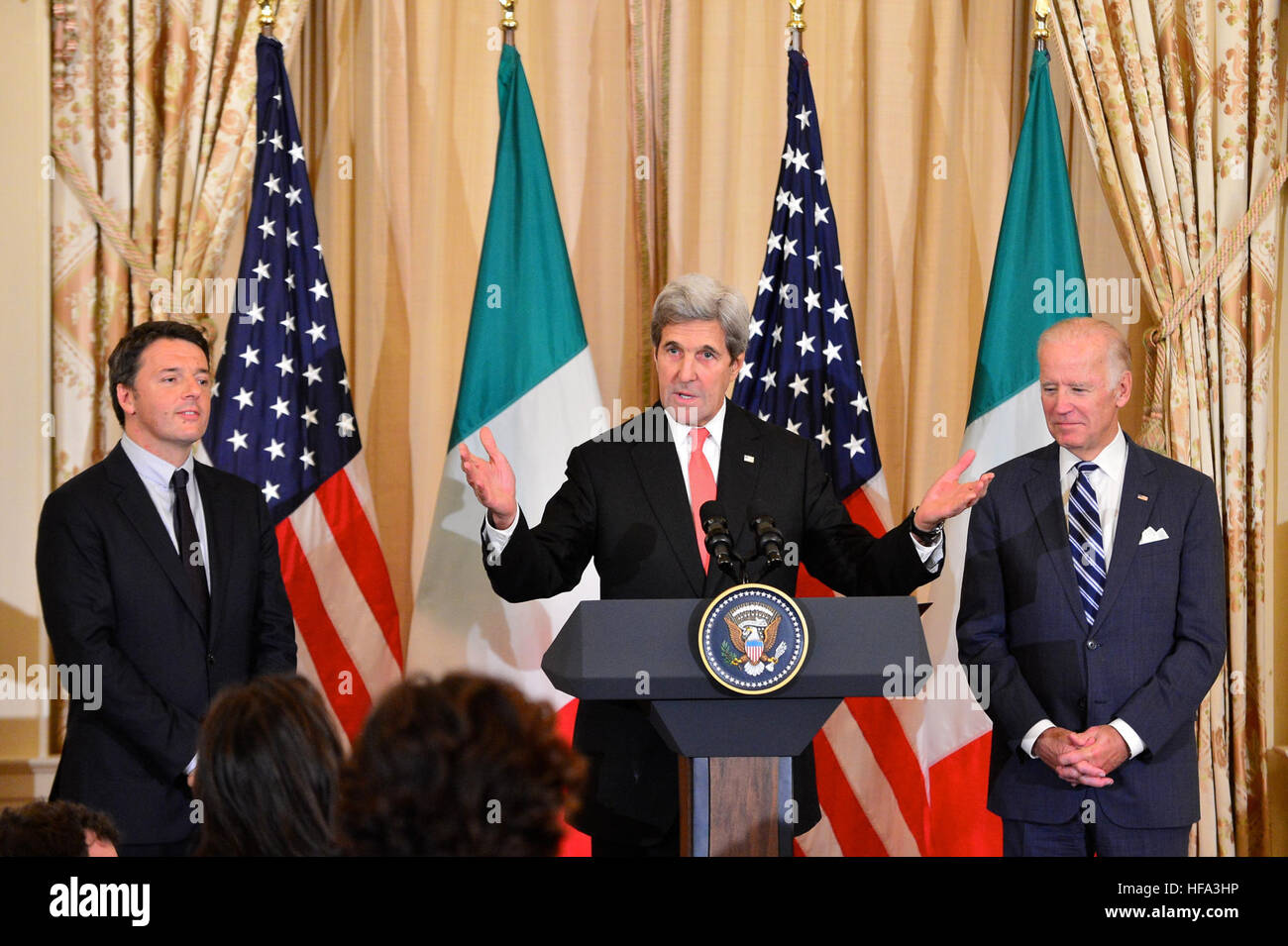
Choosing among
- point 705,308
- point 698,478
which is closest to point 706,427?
point 698,478

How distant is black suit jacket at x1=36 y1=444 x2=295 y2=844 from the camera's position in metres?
3.08

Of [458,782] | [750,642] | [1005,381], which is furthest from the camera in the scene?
[1005,381]

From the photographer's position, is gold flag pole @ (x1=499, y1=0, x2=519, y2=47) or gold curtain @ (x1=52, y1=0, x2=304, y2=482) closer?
gold curtain @ (x1=52, y1=0, x2=304, y2=482)

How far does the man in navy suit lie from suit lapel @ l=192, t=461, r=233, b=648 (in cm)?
180

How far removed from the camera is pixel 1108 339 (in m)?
3.23

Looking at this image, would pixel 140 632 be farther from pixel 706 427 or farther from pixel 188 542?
pixel 706 427

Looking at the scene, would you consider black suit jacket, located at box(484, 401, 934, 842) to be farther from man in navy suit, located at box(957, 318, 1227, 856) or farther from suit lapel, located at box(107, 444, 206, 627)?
suit lapel, located at box(107, 444, 206, 627)

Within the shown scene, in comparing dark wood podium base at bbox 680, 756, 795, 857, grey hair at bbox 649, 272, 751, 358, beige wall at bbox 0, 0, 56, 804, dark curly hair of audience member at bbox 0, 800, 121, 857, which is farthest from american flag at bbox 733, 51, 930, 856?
dark curly hair of audience member at bbox 0, 800, 121, 857

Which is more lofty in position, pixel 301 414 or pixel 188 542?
pixel 301 414

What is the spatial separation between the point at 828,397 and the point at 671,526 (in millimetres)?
1353

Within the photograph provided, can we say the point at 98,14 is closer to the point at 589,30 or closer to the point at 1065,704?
the point at 589,30

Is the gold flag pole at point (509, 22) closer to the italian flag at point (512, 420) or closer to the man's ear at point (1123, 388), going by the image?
the italian flag at point (512, 420)
